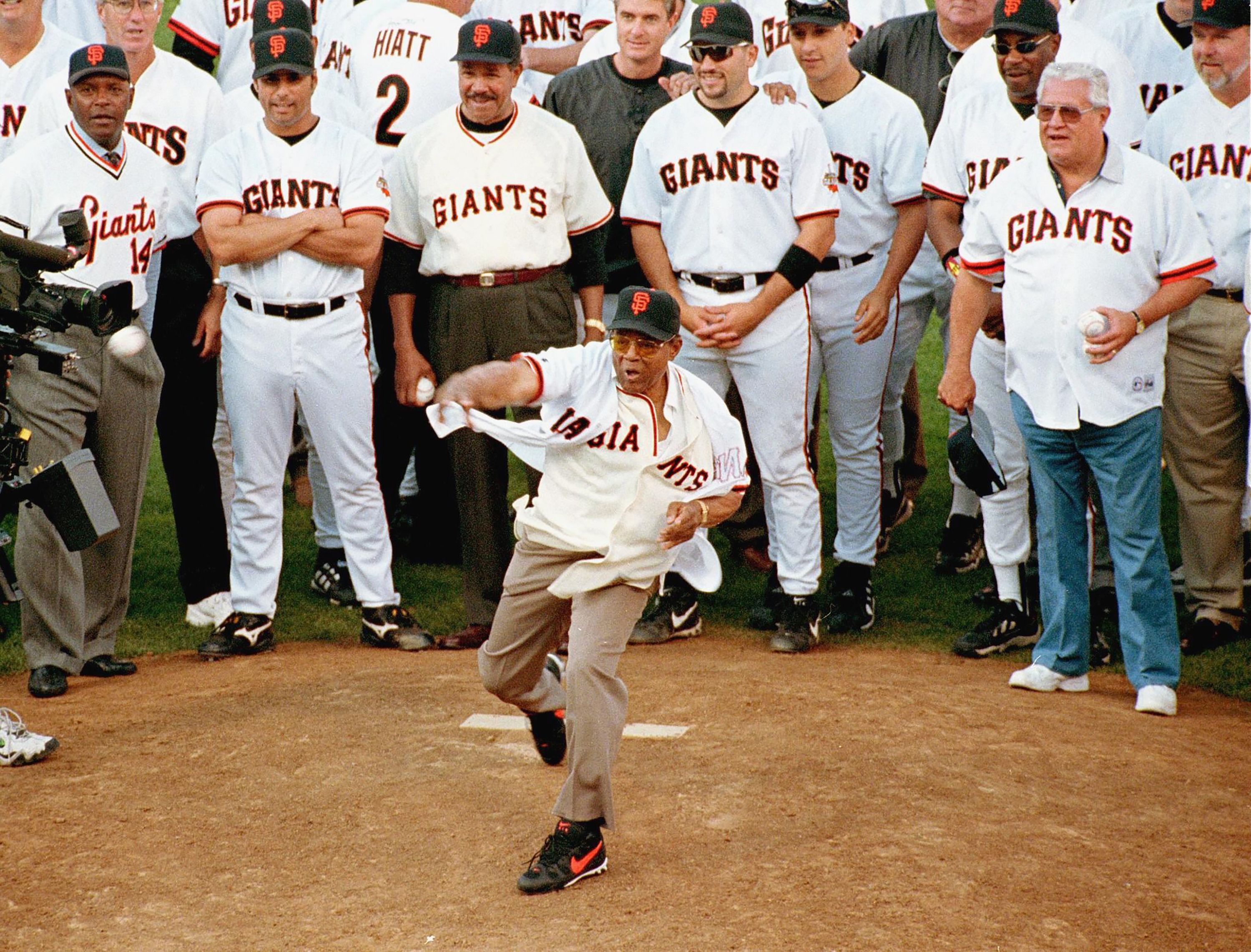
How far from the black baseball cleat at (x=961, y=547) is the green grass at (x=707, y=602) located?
0.06 meters

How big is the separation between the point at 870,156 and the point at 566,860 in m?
3.85

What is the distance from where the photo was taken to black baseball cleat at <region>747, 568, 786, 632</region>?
7.12m

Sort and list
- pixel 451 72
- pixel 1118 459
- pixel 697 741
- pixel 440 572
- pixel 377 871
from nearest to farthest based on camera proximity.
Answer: pixel 377 871, pixel 697 741, pixel 1118 459, pixel 451 72, pixel 440 572

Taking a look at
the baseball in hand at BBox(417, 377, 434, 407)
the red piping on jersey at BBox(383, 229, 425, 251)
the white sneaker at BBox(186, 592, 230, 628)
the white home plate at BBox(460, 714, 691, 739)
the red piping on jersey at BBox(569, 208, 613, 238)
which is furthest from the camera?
the white sneaker at BBox(186, 592, 230, 628)

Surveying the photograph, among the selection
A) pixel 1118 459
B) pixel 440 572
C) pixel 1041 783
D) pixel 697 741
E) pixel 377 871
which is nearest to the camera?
pixel 377 871

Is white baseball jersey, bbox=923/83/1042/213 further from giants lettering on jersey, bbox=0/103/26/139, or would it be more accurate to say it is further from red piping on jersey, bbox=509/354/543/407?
giants lettering on jersey, bbox=0/103/26/139

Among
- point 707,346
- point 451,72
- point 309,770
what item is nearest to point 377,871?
point 309,770

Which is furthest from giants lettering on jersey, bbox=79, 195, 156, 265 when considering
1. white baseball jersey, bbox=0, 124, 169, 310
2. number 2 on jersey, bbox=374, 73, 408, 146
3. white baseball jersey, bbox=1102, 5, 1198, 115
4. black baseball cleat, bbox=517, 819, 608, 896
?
white baseball jersey, bbox=1102, 5, 1198, 115

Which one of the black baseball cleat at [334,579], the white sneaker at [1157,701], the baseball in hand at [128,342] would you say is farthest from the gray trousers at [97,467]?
the white sneaker at [1157,701]

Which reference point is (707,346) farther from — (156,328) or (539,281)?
(156,328)

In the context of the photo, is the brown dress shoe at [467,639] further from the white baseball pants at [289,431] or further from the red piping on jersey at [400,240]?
the red piping on jersey at [400,240]

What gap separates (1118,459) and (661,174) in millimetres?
2275

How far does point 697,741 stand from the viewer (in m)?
5.45

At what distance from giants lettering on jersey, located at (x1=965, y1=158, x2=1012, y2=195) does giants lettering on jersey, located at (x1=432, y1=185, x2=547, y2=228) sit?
183cm
